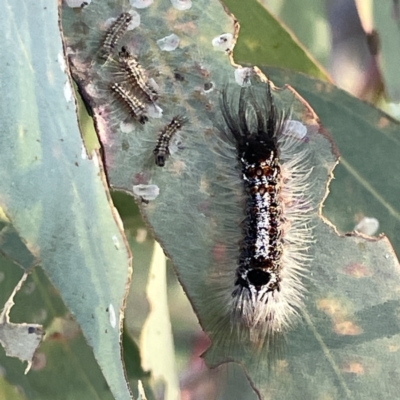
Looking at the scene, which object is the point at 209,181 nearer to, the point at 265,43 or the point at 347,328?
the point at 265,43

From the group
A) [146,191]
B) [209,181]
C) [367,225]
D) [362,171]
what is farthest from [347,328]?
[146,191]

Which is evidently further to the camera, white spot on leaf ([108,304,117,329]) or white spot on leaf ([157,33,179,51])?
white spot on leaf ([157,33,179,51])

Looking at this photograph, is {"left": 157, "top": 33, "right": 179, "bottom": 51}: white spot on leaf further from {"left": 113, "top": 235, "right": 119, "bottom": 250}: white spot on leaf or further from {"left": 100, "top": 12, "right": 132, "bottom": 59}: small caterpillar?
{"left": 113, "top": 235, "right": 119, "bottom": 250}: white spot on leaf

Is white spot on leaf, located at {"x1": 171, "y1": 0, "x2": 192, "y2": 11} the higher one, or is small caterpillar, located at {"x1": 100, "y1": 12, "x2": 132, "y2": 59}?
white spot on leaf, located at {"x1": 171, "y1": 0, "x2": 192, "y2": 11}

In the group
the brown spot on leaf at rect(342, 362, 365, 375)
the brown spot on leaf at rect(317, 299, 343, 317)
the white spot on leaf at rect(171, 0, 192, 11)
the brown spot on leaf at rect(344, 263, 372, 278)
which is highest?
the white spot on leaf at rect(171, 0, 192, 11)

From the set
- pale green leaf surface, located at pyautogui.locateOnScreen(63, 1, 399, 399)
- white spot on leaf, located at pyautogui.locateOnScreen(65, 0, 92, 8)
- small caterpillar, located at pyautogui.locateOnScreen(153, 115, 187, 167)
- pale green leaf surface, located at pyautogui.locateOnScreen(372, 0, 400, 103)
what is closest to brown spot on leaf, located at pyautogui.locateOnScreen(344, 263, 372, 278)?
pale green leaf surface, located at pyautogui.locateOnScreen(63, 1, 399, 399)

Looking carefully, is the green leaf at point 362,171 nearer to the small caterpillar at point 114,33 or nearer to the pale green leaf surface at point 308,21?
→ the pale green leaf surface at point 308,21

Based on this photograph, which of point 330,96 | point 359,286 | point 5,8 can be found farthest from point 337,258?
point 5,8
